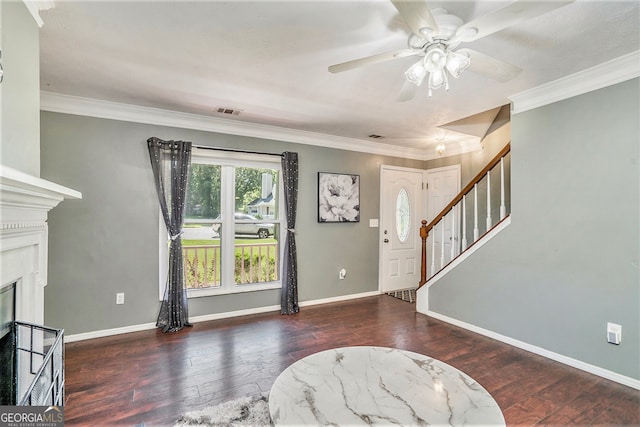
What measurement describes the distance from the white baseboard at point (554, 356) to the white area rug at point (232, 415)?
8.03ft

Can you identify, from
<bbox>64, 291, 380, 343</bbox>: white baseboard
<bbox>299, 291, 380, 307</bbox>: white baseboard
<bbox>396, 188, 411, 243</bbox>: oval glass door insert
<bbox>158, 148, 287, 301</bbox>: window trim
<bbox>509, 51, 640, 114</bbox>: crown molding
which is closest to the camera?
<bbox>509, 51, 640, 114</bbox>: crown molding

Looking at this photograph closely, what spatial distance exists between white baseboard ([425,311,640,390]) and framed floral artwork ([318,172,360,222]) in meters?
1.92

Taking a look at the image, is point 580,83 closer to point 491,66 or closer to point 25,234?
point 491,66

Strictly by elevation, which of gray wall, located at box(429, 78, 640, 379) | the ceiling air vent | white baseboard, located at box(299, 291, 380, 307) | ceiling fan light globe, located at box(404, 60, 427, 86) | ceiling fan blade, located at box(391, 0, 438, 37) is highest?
the ceiling air vent

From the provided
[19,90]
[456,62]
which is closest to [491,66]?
[456,62]

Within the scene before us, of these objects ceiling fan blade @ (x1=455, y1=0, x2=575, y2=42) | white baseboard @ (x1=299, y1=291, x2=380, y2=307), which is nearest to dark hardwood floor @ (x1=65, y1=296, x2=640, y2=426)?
white baseboard @ (x1=299, y1=291, x2=380, y2=307)

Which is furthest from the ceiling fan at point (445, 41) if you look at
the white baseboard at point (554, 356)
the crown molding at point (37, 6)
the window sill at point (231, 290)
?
the window sill at point (231, 290)

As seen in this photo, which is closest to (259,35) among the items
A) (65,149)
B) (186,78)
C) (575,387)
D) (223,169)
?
(186,78)

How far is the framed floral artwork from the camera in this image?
173 inches

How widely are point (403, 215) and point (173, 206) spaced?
3600mm

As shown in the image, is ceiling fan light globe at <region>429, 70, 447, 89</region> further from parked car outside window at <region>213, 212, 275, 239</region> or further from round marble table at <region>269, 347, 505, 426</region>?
parked car outside window at <region>213, 212, 275, 239</region>

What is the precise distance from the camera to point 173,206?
11.1ft

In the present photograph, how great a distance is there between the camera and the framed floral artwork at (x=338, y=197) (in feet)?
14.4

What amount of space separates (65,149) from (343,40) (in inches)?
115
